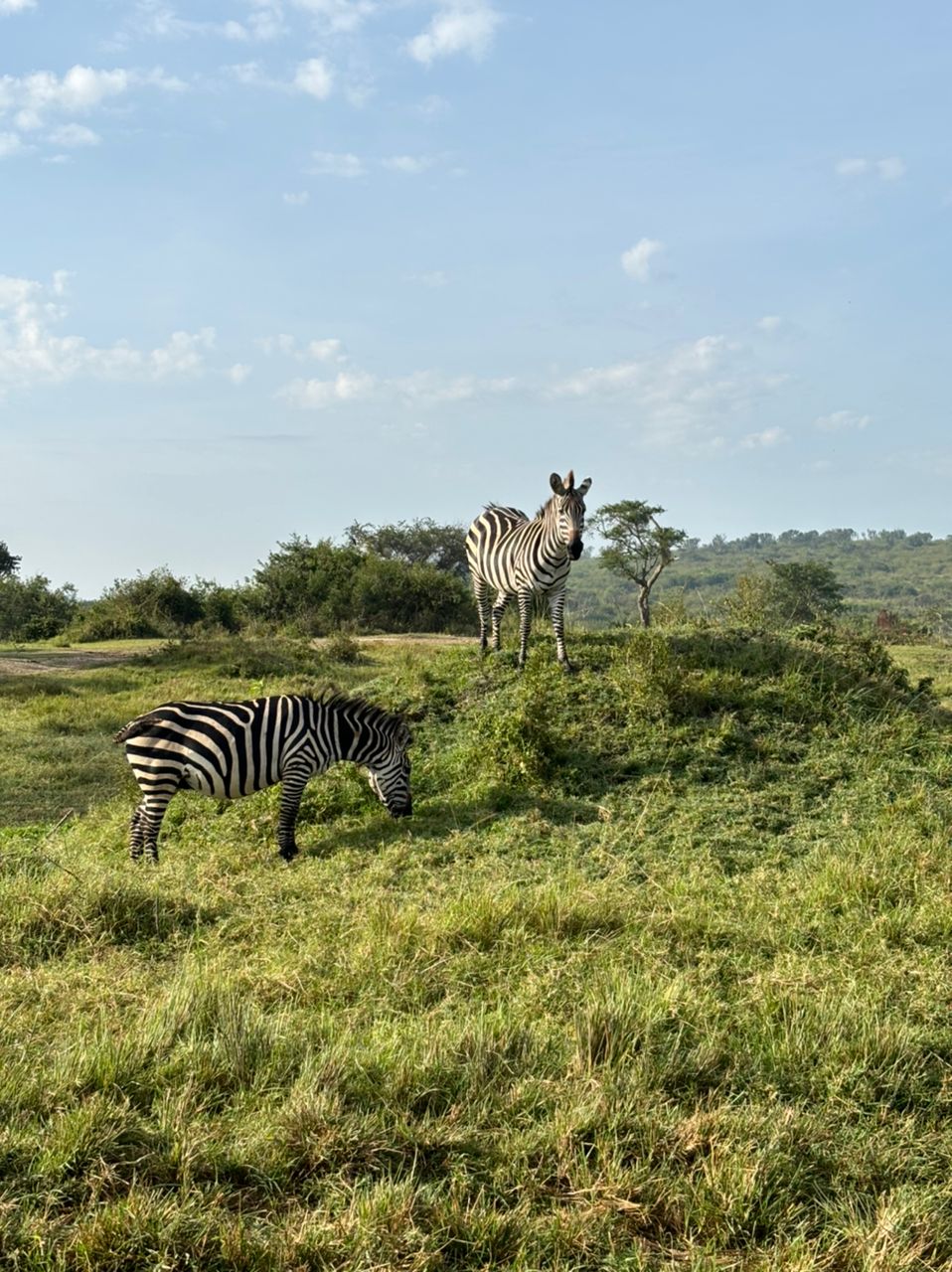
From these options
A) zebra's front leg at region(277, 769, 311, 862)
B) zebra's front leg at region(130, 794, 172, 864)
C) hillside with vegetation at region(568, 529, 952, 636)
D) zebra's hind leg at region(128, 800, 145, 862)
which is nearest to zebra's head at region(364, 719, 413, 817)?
zebra's front leg at region(277, 769, 311, 862)

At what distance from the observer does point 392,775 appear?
847cm

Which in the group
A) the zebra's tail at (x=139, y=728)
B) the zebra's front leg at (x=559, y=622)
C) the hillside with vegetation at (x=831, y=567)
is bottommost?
the zebra's tail at (x=139, y=728)

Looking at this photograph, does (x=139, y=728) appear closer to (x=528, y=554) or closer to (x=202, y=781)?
(x=202, y=781)

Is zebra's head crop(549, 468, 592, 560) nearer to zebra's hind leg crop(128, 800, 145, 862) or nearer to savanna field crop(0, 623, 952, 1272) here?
savanna field crop(0, 623, 952, 1272)

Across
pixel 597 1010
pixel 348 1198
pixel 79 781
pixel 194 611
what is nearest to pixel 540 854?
pixel 597 1010

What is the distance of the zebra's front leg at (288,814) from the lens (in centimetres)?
781

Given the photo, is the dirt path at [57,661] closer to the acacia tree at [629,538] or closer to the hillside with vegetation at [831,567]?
the acacia tree at [629,538]

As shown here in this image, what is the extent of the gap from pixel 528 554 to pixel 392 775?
11.7 ft

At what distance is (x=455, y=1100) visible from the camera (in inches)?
147

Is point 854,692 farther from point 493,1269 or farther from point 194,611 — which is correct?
point 194,611

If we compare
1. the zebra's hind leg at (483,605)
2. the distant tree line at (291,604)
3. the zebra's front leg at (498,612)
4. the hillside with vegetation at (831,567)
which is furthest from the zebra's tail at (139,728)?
the hillside with vegetation at (831,567)

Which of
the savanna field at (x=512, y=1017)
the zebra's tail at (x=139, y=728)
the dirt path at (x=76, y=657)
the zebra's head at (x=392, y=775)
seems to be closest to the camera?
the savanna field at (x=512, y=1017)

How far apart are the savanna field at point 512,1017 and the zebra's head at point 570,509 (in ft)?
5.73

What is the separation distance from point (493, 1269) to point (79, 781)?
973 centimetres
